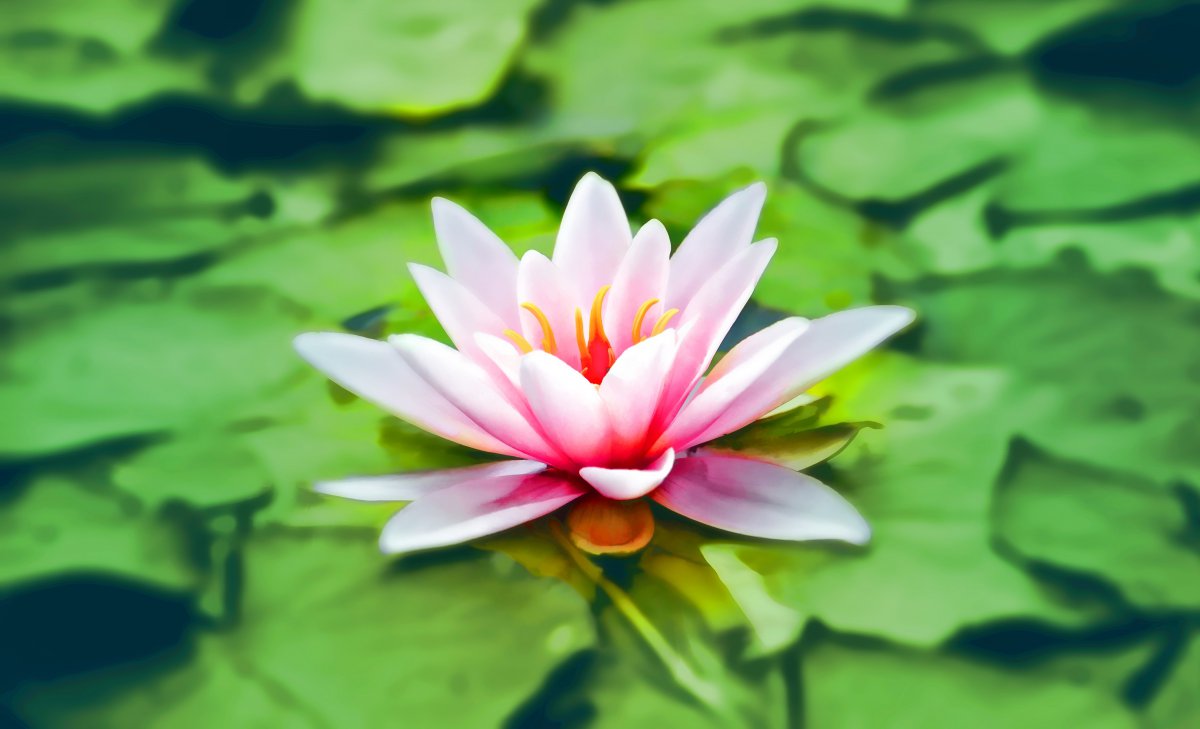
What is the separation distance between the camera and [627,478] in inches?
40.4

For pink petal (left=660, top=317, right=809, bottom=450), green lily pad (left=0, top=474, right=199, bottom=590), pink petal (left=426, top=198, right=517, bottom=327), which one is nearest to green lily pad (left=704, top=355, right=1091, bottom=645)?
pink petal (left=660, top=317, right=809, bottom=450)

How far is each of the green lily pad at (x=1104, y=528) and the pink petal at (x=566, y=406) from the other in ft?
1.30

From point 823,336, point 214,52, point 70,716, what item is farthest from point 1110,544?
point 214,52

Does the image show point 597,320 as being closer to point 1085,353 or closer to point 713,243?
point 713,243

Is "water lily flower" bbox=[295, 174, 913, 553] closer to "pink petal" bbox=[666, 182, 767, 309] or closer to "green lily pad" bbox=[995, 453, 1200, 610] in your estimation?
"pink petal" bbox=[666, 182, 767, 309]

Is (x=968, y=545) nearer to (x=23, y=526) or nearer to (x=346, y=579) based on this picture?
(x=346, y=579)

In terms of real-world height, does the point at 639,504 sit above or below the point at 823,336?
below

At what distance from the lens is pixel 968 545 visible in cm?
109

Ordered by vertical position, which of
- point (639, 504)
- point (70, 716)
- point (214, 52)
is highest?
point (214, 52)

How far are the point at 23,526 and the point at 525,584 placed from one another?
0.51 metres

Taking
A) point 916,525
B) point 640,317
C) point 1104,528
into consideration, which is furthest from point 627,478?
point 1104,528

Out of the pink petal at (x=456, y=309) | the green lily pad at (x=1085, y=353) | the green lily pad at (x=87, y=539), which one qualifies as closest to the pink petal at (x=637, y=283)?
the pink petal at (x=456, y=309)

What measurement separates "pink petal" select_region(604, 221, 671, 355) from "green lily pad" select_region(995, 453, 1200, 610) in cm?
39

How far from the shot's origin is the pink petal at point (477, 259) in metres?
1.23
